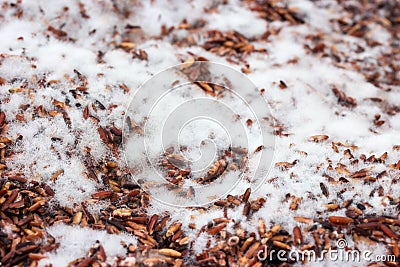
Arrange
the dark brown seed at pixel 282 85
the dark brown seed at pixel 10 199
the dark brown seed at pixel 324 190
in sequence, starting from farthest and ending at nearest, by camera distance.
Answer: the dark brown seed at pixel 282 85
the dark brown seed at pixel 324 190
the dark brown seed at pixel 10 199

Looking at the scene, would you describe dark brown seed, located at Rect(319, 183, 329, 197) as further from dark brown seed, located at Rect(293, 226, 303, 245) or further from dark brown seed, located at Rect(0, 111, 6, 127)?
dark brown seed, located at Rect(0, 111, 6, 127)

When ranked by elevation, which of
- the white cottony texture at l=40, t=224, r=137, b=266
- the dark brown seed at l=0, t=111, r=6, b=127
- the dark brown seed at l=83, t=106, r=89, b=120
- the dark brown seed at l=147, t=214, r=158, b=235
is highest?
the dark brown seed at l=83, t=106, r=89, b=120

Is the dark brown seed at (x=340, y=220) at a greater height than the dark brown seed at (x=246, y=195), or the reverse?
the dark brown seed at (x=246, y=195)

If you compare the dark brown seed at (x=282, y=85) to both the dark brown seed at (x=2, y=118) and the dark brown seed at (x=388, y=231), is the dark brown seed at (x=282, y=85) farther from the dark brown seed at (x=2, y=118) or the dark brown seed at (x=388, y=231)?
the dark brown seed at (x=2, y=118)

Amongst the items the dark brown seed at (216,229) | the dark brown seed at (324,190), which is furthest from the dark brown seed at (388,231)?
the dark brown seed at (216,229)

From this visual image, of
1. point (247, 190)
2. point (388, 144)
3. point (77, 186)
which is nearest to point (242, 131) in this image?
point (247, 190)

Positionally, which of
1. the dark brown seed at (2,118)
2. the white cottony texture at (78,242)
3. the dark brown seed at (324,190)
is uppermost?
the dark brown seed at (2,118)

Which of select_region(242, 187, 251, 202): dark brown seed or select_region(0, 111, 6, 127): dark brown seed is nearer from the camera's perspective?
select_region(242, 187, 251, 202): dark brown seed

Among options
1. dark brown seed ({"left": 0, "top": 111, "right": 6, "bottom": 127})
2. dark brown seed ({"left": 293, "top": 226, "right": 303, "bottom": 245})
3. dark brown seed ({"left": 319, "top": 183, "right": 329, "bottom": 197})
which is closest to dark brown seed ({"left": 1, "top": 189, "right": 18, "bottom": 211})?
dark brown seed ({"left": 0, "top": 111, "right": 6, "bottom": 127})

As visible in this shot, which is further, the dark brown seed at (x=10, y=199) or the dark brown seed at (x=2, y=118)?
the dark brown seed at (x=2, y=118)

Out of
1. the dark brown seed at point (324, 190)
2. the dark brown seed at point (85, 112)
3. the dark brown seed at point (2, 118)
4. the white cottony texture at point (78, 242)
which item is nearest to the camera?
the white cottony texture at point (78, 242)

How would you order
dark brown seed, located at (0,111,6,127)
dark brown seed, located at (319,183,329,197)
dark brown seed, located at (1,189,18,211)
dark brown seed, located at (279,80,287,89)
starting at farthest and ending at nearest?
dark brown seed, located at (279,80,287,89)
dark brown seed, located at (0,111,6,127)
dark brown seed, located at (319,183,329,197)
dark brown seed, located at (1,189,18,211)
